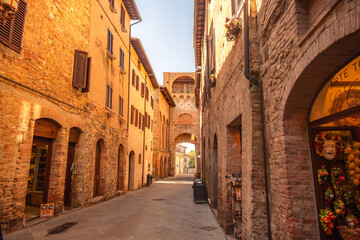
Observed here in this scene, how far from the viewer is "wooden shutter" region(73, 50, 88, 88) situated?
8.84 m

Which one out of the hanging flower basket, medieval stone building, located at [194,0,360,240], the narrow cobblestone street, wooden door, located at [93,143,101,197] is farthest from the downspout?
wooden door, located at [93,143,101,197]

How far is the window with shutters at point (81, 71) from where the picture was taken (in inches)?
348

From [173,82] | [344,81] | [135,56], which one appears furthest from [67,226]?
[173,82]

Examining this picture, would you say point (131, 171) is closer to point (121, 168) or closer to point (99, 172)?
point (121, 168)

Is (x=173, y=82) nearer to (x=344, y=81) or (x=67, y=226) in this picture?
(x=67, y=226)

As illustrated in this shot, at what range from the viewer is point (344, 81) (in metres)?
2.62

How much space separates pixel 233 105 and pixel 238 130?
924 millimetres

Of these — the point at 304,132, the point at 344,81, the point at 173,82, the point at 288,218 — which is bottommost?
the point at 288,218

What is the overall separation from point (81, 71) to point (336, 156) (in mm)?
→ 8391

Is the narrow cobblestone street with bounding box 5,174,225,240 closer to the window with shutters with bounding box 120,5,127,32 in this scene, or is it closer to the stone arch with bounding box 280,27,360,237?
the stone arch with bounding box 280,27,360,237

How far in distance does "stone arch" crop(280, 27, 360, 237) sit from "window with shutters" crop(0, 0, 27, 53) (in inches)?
237

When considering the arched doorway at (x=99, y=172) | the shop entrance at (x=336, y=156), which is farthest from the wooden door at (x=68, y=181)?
the shop entrance at (x=336, y=156)

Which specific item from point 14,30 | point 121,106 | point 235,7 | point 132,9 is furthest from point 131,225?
point 132,9

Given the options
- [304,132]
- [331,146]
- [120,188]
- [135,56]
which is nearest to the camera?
[331,146]
